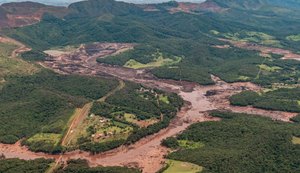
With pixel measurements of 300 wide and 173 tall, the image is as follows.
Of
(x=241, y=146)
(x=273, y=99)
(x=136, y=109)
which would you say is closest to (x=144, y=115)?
(x=136, y=109)

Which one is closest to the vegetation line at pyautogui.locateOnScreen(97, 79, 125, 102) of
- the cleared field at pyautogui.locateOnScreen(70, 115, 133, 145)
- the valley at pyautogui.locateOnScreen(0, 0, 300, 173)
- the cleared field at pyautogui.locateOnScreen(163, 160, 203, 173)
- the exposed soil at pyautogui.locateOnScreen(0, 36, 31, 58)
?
the valley at pyautogui.locateOnScreen(0, 0, 300, 173)

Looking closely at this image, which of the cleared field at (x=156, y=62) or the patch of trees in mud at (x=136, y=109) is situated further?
the cleared field at (x=156, y=62)

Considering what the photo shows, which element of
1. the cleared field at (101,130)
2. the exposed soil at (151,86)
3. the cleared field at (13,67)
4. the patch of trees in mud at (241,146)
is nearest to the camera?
the patch of trees in mud at (241,146)

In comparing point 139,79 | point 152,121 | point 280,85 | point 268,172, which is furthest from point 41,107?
point 280,85

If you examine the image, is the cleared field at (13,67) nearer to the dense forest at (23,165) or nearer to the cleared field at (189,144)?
the dense forest at (23,165)

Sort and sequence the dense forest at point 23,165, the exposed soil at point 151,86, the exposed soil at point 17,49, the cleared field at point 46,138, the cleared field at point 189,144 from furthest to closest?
the exposed soil at point 17,49 < the cleared field at point 46,138 < the cleared field at point 189,144 < the exposed soil at point 151,86 < the dense forest at point 23,165

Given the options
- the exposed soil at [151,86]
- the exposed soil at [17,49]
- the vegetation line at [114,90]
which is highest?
the exposed soil at [17,49]

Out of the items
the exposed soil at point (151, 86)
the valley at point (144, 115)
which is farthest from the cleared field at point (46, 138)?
the exposed soil at point (151, 86)

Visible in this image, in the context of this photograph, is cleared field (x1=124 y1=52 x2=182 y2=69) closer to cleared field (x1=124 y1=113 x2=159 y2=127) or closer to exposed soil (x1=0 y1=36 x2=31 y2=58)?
exposed soil (x1=0 y1=36 x2=31 y2=58)
